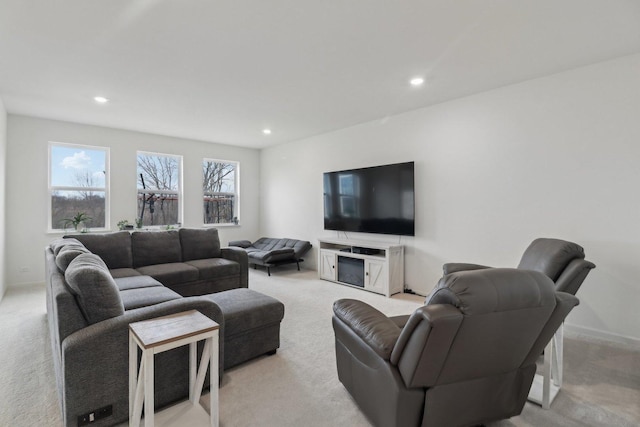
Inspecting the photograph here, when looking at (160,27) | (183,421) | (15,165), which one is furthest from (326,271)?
(15,165)

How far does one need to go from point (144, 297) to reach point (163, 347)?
1.34 m

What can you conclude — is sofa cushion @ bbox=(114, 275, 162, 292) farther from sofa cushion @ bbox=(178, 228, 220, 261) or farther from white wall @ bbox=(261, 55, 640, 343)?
white wall @ bbox=(261, 55, 640, 343)

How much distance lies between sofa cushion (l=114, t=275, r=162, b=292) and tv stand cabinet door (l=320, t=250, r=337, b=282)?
2.62 metres

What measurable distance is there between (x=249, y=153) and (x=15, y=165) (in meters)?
3.93

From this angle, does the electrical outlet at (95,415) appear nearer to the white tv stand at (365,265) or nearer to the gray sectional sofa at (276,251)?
the white tv stand at (365,265)

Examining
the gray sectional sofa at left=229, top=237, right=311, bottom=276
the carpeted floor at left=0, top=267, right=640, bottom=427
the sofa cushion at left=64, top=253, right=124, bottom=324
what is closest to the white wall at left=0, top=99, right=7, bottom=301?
Result: the carpeted floor at left=0, top=267, right=640, bottom=427

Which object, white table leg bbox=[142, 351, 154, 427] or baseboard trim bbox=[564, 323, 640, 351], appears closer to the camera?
white table leg bbox=[142, 351, 154, 427]

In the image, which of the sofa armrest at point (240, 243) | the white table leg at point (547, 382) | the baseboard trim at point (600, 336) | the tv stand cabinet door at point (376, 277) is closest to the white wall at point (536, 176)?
the baseboard trim at point (600, 336)

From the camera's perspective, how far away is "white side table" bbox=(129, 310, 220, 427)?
146 cm

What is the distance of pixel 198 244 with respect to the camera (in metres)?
4.46

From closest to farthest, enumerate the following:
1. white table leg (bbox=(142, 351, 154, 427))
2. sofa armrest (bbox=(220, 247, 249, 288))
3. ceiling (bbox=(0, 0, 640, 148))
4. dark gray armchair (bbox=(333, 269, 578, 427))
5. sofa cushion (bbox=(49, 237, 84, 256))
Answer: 1. dark gray armchair (bbox=(333, 269, 578, 427))
2. white table leg (bbox=(142, 351, 154, 427))
3. ceiling (bbox=(0, 0, 640, 148))
4. sofa cushion (bbox=(49, 237, 84, 256))
5. sofa armrest (bbox=(220, 247, 249, 288))

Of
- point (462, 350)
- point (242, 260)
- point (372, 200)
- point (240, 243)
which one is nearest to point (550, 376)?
point (462, 350)

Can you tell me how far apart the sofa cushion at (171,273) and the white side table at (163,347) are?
203cm

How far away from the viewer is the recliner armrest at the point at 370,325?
60.9 inches
